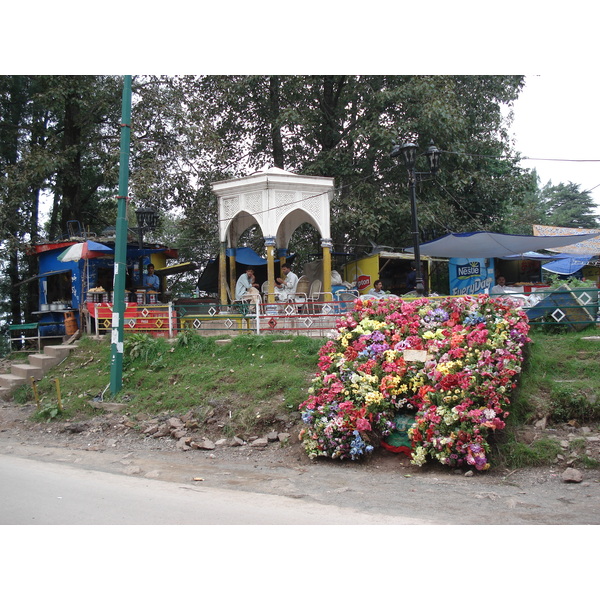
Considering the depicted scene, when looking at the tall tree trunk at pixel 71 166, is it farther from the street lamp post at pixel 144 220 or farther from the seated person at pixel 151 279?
the street lamp post at pixel 144 220

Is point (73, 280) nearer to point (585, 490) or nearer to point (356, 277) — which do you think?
point (356, 277)

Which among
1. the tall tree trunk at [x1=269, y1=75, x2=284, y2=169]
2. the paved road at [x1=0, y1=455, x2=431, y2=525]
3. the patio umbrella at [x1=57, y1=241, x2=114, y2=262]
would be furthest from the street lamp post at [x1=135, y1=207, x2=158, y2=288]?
the paved road at [x1=0, y1=455, x2=431, y2=525]

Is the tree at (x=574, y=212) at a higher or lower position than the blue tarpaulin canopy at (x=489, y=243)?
higher

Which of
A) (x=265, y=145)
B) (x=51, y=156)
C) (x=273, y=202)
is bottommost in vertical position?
(x=273, y=202)

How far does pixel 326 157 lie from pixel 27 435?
1276cm

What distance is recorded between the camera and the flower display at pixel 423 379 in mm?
6879

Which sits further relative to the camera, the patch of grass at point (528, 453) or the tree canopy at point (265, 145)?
the tree canopy at point (265, 145)

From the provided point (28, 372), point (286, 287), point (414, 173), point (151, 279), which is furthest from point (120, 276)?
point (151, 279)

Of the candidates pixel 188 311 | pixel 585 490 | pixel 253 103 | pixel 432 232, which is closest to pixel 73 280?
pixel 188 311

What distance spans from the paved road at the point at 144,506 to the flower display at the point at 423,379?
180cm

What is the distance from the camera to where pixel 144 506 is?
5645mm

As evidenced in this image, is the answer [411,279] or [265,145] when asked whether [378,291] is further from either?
[265,145]

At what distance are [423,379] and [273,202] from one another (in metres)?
7.70

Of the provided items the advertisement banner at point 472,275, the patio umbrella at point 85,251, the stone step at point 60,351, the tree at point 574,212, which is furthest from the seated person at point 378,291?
the tree at point 574,212
